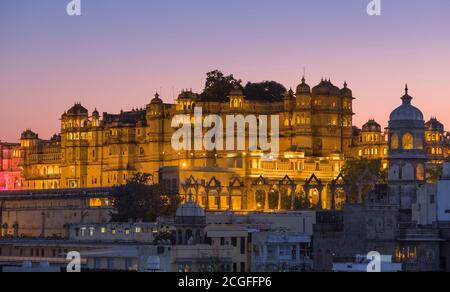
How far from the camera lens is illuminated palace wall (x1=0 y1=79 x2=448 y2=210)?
11825 centimetres

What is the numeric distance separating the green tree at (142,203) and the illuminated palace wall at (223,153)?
2.84 m

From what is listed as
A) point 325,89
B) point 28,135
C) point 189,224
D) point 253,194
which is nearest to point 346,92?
point 325,89

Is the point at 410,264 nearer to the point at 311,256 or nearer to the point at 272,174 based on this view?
the point at 311,256

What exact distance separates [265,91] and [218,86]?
4.13m

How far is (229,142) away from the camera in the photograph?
12938cm

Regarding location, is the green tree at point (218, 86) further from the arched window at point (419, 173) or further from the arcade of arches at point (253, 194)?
the arched window at point (419, 173)

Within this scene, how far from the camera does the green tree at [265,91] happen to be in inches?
5497

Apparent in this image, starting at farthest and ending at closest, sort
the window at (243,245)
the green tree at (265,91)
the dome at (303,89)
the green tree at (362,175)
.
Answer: the green tree at (265,91) → the dome at (303,89) → the green tree at (362,175) → the window at (243,245)

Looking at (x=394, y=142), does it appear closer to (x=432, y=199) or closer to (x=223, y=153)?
(x=432, y=199)

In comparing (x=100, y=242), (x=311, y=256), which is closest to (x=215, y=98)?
(x=100, y=242)

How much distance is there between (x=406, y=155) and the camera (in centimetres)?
8131

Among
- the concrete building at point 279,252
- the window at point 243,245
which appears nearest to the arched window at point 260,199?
the concrete building at point 279,252

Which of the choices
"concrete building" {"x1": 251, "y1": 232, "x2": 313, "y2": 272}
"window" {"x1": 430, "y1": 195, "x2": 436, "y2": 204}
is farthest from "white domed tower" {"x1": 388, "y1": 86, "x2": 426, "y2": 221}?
"concrete building" {"x1": 251, "y1": 232, "x2": 313, "y2": 272}
